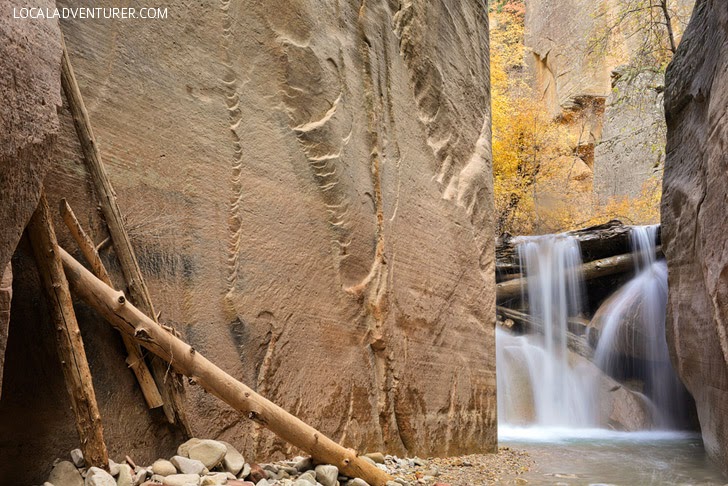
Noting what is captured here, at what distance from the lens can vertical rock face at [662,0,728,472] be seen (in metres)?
4.66

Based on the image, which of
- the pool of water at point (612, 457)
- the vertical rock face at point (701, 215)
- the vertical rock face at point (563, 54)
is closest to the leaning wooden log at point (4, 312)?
the pool of water at point (612, 457)

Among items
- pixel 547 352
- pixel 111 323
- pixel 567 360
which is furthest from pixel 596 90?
pixel 111 323

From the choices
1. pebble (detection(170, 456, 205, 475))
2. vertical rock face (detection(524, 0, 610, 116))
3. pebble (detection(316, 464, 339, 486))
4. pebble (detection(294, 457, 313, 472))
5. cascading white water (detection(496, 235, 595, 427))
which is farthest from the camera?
vertical rock face (detection(524, 0, 610, 116))

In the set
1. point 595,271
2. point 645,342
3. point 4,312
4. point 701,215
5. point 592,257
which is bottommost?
point 4,312

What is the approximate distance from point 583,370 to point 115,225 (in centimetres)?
831

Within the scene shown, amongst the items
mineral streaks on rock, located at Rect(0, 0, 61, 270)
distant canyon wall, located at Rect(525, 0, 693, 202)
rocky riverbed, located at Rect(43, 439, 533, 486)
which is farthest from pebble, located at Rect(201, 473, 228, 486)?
distant canyon wall, located at Rect(525, 0, 693, 202)

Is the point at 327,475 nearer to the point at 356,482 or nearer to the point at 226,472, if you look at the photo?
the point at 356,482

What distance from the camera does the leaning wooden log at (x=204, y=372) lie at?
254 centimetres

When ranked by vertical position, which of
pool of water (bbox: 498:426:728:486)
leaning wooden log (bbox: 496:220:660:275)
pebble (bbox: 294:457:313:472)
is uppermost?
leaning wooden log (bbox: 496:220:660:275)

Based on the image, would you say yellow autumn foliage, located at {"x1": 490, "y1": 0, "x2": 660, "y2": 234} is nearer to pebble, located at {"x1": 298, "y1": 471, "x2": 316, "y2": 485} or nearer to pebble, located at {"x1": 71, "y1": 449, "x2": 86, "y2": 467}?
pebble, located at {"x1": 298, "y1": 471, "x2": 316, "y2": 485}

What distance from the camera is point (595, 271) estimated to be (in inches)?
435

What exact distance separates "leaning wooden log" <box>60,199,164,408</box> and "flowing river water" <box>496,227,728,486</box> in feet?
13.9

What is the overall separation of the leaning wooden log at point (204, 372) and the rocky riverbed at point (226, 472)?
3.0 inches

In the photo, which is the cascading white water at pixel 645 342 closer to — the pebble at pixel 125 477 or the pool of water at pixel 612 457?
the pool of water at pixel 612 457
